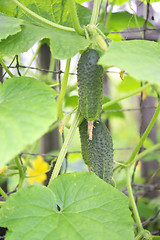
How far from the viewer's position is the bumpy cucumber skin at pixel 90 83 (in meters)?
0.67

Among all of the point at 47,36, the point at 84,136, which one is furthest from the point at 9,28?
the point at 84,136

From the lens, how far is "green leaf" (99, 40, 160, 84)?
53cm

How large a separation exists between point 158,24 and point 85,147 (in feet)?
3.74

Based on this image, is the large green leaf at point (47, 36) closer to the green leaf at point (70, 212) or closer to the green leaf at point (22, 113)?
the green leaf at point (22, 113)

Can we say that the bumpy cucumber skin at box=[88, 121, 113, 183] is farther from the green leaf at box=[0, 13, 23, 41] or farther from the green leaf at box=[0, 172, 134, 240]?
the green leaf at box=[0, 13, 23, 41]

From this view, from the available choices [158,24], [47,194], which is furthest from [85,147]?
[158,24]

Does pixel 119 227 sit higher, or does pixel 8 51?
pixel 8 51

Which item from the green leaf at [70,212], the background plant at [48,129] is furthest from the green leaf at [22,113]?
the green leaf at [70,212]

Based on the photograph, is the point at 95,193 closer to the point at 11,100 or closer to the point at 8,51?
the point at 11,100

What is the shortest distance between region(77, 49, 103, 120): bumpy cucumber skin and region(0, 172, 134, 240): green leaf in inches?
6.6

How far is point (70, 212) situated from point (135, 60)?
351 millimetres

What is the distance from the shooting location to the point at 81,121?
2.66 feet

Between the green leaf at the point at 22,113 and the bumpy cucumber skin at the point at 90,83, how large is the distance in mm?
96

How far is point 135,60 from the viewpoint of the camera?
1.88 ft
